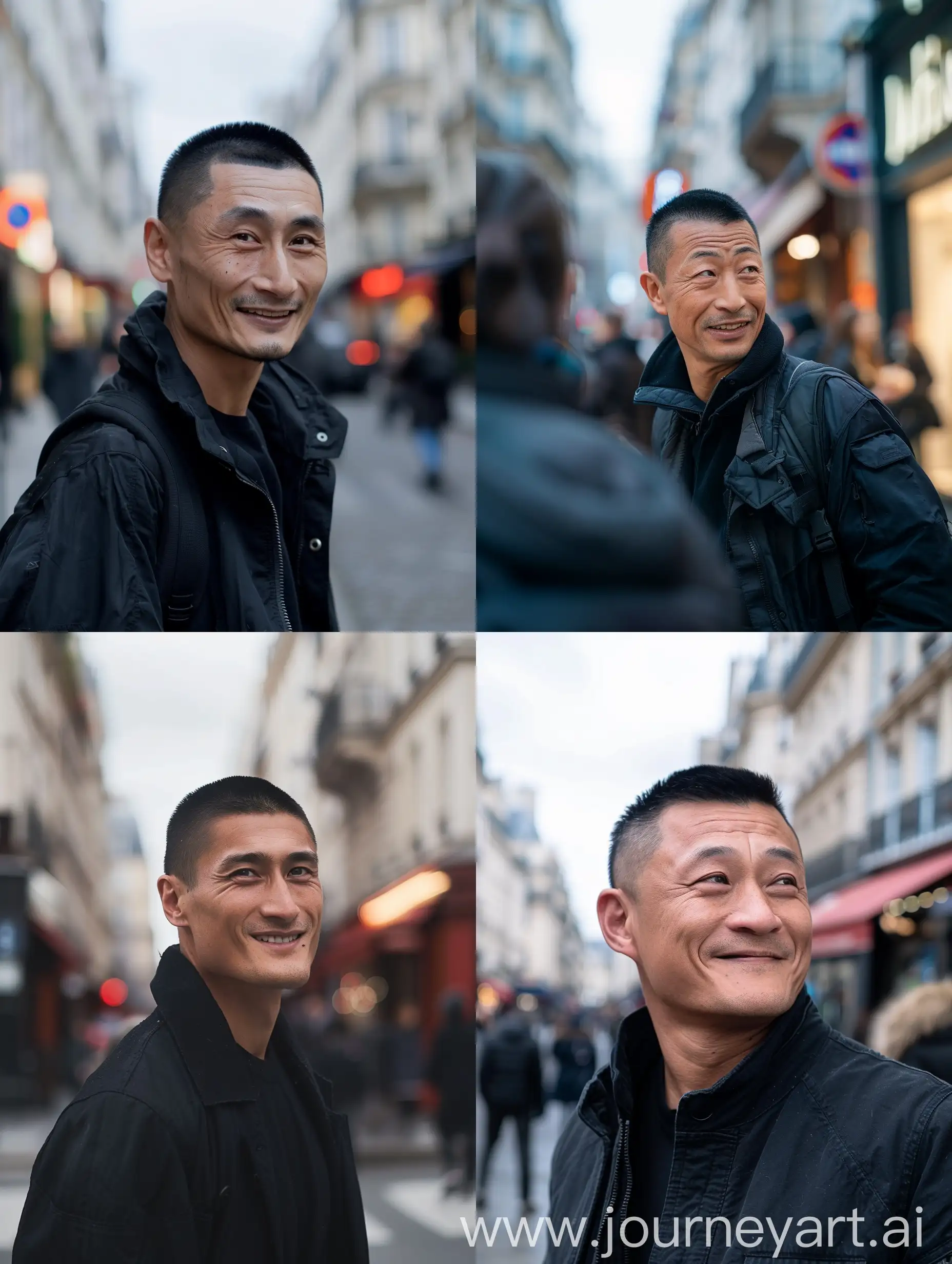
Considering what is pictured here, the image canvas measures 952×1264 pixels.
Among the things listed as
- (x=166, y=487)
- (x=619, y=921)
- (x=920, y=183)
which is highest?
(x=920, y=183)

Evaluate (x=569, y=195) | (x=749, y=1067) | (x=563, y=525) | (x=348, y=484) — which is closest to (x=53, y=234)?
(x=348, y=484)

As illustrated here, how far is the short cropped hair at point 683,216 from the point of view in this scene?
2660mm

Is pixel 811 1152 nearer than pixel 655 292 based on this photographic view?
Yes

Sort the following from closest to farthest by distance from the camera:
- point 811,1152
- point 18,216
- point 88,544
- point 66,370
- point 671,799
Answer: point 88,544 < point 811,1152 < point 671,799 < point 66,370 < point 18,216

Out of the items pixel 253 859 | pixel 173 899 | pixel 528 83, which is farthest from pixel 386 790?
pixel 528 83

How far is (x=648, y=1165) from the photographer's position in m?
2.65

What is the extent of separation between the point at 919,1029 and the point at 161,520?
5.89 feet

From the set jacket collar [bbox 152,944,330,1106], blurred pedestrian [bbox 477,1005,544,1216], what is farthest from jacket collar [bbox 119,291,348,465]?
blurred pedestrian [bbox 477,1005,544,1216]

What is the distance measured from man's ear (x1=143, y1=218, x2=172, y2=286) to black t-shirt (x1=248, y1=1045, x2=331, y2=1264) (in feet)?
4.44

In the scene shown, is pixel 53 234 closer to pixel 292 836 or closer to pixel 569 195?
Answer: pixel 569 195

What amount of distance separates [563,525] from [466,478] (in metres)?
7.20

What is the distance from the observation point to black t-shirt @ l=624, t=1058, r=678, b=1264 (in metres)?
2.63

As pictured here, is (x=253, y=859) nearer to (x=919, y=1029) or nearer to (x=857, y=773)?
(x=857, y=773)

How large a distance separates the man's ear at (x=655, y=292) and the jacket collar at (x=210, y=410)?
1.88ft
